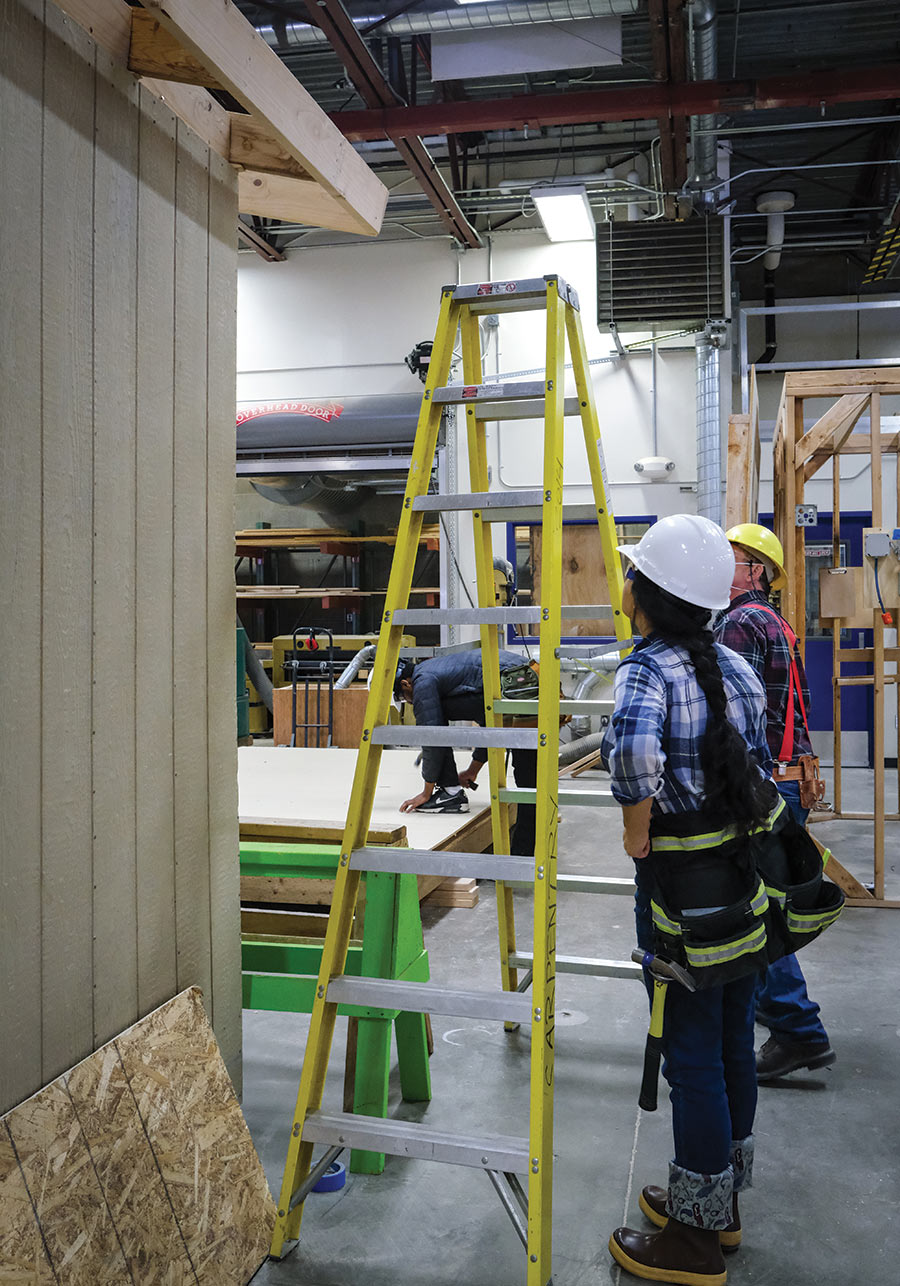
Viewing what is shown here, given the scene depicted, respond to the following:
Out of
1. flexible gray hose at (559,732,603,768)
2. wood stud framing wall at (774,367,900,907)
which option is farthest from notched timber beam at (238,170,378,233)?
flexible gray hose at (559,732,603,768)

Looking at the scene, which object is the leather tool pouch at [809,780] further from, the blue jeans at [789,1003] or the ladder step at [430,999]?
the ladder step at [430,999]

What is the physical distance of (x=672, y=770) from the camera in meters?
2.24

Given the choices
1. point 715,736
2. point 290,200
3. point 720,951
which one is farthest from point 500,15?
point 720,951

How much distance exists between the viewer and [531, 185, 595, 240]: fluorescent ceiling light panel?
785 centimetres

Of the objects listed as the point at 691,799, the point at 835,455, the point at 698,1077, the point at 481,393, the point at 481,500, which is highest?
the point at 835,455

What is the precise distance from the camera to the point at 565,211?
8352 millimetres

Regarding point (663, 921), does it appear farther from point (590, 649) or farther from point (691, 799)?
point (590, 649)

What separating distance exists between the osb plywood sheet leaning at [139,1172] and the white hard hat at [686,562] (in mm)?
1513

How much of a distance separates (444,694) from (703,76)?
15.6 feet

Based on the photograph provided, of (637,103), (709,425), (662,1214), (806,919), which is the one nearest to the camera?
(806,919)

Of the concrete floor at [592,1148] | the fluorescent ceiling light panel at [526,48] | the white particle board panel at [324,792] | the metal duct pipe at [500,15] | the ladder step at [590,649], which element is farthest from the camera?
the fluorescent ceiling light panel at [526,48]

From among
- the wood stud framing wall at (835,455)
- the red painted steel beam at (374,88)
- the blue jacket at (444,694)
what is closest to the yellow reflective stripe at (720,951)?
the wood stud framing wall at (835,455)

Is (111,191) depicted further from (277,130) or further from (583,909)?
(583,909)

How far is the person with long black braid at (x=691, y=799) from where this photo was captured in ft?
7.26
